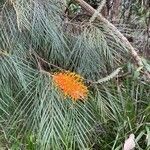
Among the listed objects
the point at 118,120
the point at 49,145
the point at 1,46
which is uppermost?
the point at 1,46

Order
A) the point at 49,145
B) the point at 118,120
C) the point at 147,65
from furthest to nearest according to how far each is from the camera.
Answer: the point at 147,65, the point at 118,120, the point at 49,145

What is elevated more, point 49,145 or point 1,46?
point 1,46

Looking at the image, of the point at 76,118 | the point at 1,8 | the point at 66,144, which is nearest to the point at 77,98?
the point at 76,118

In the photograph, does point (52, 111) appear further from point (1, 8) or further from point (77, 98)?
point (1, 8)
